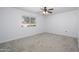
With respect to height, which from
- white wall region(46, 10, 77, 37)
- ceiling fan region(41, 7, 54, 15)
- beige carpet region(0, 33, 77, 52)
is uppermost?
ceiling fan region(41, 7, 54, 15)

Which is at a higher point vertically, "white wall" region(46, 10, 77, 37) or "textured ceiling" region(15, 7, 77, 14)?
"textured ceiling" region(15, 7, 77, 14)

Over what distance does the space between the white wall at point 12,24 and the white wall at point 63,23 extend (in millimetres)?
199

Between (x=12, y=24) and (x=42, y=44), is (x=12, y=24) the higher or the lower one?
the higher one

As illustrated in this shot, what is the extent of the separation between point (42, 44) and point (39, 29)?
0.29m

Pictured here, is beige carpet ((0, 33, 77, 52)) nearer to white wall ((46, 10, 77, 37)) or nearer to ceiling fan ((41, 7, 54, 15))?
white wall ((46, 10, 77, 37))

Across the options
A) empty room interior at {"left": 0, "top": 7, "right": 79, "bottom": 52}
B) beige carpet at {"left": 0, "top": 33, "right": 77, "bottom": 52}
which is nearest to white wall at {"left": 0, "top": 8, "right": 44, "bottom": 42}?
empty room interior at {"left": 0, "top": 7, "right": 79, "bottom": 52}

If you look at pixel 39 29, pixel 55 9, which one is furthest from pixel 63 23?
pixel 39 29

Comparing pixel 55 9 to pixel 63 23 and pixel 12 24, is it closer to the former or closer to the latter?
pixel 63 23

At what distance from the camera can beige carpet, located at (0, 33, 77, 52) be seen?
69.7 inches

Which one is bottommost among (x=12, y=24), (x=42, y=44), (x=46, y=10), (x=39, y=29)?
(x=42, y=44)

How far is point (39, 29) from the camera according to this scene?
1.82 m

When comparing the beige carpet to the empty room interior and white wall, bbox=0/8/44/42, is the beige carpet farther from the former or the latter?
white wall, bbox=0/8/44/42

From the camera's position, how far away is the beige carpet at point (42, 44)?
1771 millimetres
